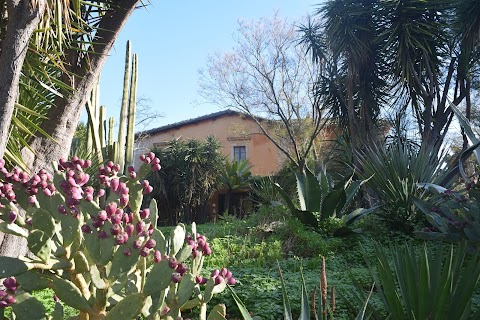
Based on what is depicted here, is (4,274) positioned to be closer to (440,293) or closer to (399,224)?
(440,293)

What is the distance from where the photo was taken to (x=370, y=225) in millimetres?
7375

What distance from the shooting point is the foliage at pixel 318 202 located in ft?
22.8

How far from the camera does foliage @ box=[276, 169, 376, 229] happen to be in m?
6.96

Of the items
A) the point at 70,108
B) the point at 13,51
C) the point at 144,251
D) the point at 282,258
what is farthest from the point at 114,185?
the point at 282,258

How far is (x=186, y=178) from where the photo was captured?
1759cm

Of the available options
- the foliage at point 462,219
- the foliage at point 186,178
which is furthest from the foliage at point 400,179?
the foliage at point 186,178

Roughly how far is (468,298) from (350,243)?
4586 mm

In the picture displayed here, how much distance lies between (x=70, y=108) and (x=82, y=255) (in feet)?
6.53

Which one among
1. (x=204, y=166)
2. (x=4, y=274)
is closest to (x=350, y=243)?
(x=4, y=274)

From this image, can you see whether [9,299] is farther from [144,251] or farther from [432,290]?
[432,290]

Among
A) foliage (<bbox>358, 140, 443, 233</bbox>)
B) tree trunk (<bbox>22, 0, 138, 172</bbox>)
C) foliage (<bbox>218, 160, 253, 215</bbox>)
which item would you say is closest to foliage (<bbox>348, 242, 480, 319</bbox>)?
tree trunk (<bbox>22, 0, 138, 172</bbox>)

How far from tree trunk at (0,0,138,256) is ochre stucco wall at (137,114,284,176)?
65.6 feet

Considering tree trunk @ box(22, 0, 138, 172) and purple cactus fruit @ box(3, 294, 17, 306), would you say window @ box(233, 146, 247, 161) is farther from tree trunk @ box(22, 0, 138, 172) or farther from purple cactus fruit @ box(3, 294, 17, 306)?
purple cactus fruit @ box(3, 294, 17, 306)

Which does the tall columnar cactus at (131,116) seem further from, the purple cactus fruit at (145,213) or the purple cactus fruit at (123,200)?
the purple cactus fruit at (123,200)
